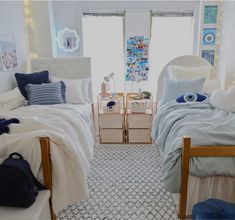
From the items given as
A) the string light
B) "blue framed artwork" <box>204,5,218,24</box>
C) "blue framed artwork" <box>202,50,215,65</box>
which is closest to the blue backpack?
the string light

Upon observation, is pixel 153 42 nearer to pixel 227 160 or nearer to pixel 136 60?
pixel 136 60

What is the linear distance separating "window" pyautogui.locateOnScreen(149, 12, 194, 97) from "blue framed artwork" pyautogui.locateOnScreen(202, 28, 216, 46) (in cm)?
19

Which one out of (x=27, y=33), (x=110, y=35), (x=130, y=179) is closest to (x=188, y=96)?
(x=130, y=179)

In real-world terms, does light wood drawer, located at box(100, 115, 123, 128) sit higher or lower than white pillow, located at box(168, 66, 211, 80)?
lower

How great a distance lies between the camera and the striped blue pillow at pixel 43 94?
9.29ft

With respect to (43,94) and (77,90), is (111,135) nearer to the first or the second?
(77,90)

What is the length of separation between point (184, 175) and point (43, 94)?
1940 millimetres

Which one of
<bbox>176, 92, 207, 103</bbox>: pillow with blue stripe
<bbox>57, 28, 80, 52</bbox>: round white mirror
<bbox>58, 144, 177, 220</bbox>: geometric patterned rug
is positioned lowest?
<bbox>58, 144, 177, 220</bbox>: geometric patterned rug

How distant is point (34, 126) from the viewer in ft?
5.92

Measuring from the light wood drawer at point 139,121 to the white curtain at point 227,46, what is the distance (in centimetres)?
128

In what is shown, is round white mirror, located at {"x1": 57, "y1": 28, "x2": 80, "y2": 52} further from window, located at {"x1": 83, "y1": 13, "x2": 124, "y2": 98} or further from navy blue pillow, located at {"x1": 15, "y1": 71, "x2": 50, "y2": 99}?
navy blue pillow, located at {"x1": 15, "y1": 71, "x2": 50, "y2": 99}

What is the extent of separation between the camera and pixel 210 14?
11.6ft

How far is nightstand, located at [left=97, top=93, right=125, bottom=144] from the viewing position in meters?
3.28

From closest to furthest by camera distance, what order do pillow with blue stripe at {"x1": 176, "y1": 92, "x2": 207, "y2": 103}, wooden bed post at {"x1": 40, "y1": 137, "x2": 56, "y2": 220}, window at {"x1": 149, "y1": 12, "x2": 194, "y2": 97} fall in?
wooden bed post at {"x1": 40, "y1": 137, "x2": 56, "y2": 220}, pillow with blue stripe at {"x1": 176, "y1": 92, "x2": 207, "y2": 103}, window at {"x1": 149, "y1": 12, "x2": 194, "y2": 97}
